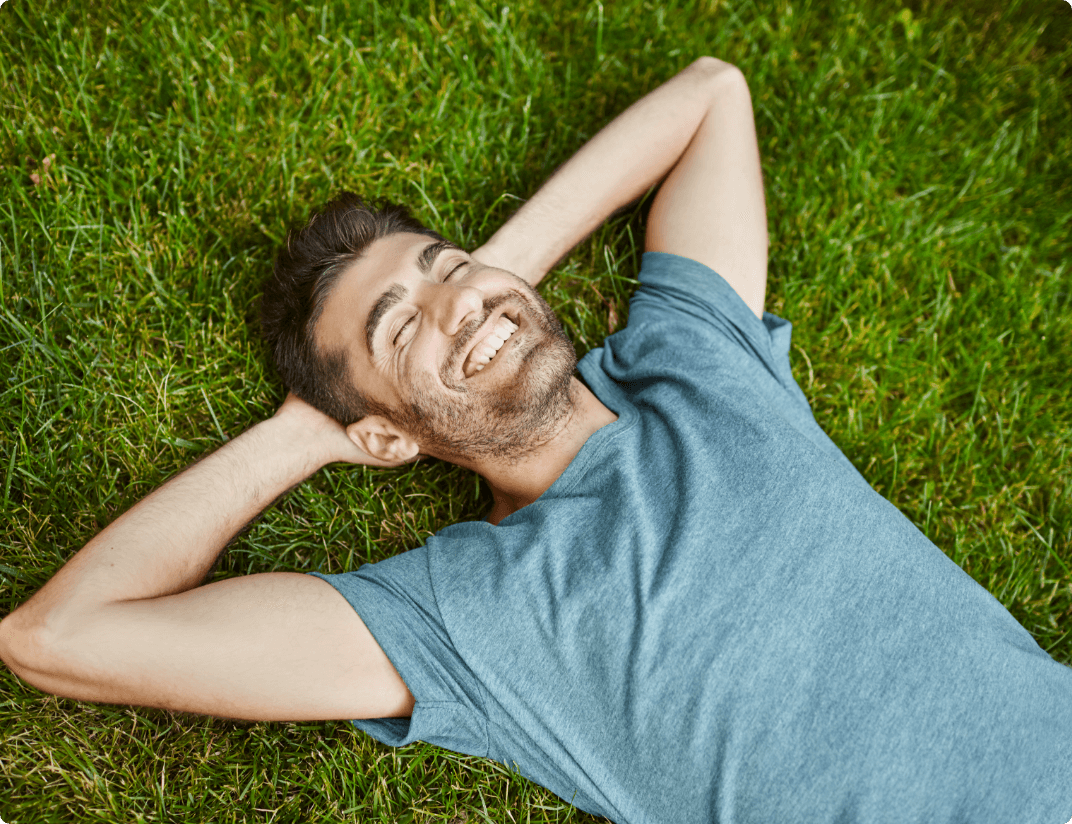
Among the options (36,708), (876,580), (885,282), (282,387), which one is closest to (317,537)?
(282,387)

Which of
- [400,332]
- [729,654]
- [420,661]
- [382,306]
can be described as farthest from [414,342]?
[729,654]

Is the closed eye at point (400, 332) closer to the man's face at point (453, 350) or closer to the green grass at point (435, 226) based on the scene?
the man's face at point (453, 350)

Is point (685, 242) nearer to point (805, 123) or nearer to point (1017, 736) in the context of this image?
point (805, 123)

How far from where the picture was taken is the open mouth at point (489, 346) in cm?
282

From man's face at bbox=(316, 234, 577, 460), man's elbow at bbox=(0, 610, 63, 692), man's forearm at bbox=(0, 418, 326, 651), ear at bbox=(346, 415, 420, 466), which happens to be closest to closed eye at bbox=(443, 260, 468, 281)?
man's face at bbox=(316, 234, 577, 460)

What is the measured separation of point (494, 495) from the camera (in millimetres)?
3197

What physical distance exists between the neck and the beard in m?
0.03

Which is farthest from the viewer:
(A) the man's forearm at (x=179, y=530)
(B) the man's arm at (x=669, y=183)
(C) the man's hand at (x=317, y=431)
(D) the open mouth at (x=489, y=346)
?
(B) the man's arm at (x=669, y=183)

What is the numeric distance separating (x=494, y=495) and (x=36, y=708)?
201cm

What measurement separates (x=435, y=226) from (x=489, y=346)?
1049 millimetres

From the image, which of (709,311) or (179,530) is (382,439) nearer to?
(179,530)

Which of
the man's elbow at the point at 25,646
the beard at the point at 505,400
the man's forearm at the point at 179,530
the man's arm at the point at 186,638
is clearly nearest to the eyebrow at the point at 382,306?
the beard at the point at 505,400

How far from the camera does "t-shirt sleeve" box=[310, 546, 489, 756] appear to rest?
2.41m

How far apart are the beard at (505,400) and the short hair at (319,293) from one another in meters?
0.27
